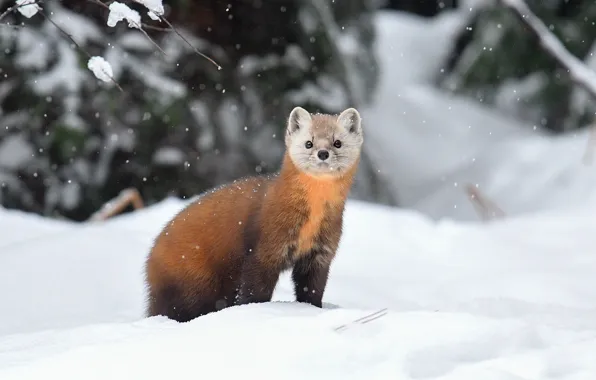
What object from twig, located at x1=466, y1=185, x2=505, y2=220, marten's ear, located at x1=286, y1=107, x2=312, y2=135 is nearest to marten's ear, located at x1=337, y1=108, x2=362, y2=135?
marten's ear, located at x1=286, y1=107, x2=312, y2=135

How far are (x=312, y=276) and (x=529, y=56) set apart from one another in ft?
24.1

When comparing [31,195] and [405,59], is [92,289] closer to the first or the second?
[31,195]

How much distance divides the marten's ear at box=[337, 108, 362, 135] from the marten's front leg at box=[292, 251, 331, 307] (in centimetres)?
53

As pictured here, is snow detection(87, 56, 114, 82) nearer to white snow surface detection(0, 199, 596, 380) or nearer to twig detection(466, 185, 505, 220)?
white snow surface detection(0, 199, 596, 380)

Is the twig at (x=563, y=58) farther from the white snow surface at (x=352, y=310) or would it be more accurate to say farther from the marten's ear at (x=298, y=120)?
→ the marten's ear at (x=298, y=120)

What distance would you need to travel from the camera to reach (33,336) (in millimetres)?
3508

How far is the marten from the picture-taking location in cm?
375

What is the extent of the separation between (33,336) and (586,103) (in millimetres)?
8968

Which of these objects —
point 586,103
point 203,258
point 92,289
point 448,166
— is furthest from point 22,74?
point 448,166

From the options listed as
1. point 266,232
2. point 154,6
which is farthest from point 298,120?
point 154,6

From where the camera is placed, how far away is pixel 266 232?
148 inches

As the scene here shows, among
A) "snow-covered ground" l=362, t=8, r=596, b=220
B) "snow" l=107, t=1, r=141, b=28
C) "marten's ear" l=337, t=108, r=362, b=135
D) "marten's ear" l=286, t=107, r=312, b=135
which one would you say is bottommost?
"marten's ear" l=286, t=107, r=312, b=135

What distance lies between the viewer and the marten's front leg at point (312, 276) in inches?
153

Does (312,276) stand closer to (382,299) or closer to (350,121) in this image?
(350,121)
